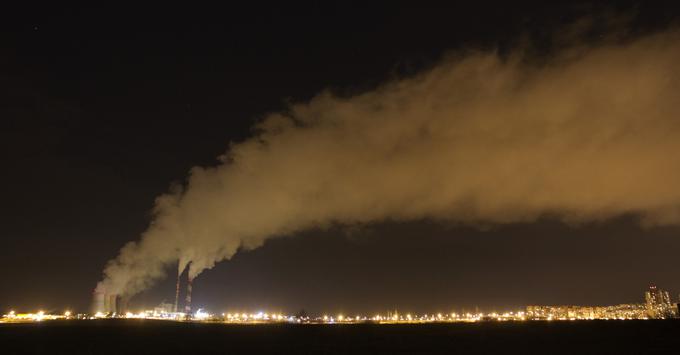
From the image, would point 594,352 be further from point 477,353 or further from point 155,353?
point 155,353

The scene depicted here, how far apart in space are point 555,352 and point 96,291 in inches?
5741

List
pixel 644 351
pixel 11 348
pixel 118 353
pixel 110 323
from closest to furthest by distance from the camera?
pixel 118 353 < pixel 11 348 < pixel 644 351 < pixel 110 323

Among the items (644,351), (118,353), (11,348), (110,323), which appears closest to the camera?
(118,353)

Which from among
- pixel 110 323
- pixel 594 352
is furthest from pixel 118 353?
pixel 110 323

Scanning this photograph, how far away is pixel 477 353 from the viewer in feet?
257

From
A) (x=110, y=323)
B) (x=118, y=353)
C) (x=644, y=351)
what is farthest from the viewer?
(x=110, y=323)

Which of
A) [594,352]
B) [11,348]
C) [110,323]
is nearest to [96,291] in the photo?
[110,323]

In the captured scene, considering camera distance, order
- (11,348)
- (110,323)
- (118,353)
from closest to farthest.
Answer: (118,353), (11,348), (110,323)

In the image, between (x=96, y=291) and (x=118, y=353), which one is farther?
(x=96, y=291)

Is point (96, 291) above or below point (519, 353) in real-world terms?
above

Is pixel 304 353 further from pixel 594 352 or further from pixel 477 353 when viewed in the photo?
pixel 594 352

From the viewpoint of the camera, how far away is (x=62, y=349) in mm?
79062

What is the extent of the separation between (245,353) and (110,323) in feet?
353

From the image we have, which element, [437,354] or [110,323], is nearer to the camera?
[437,354]
